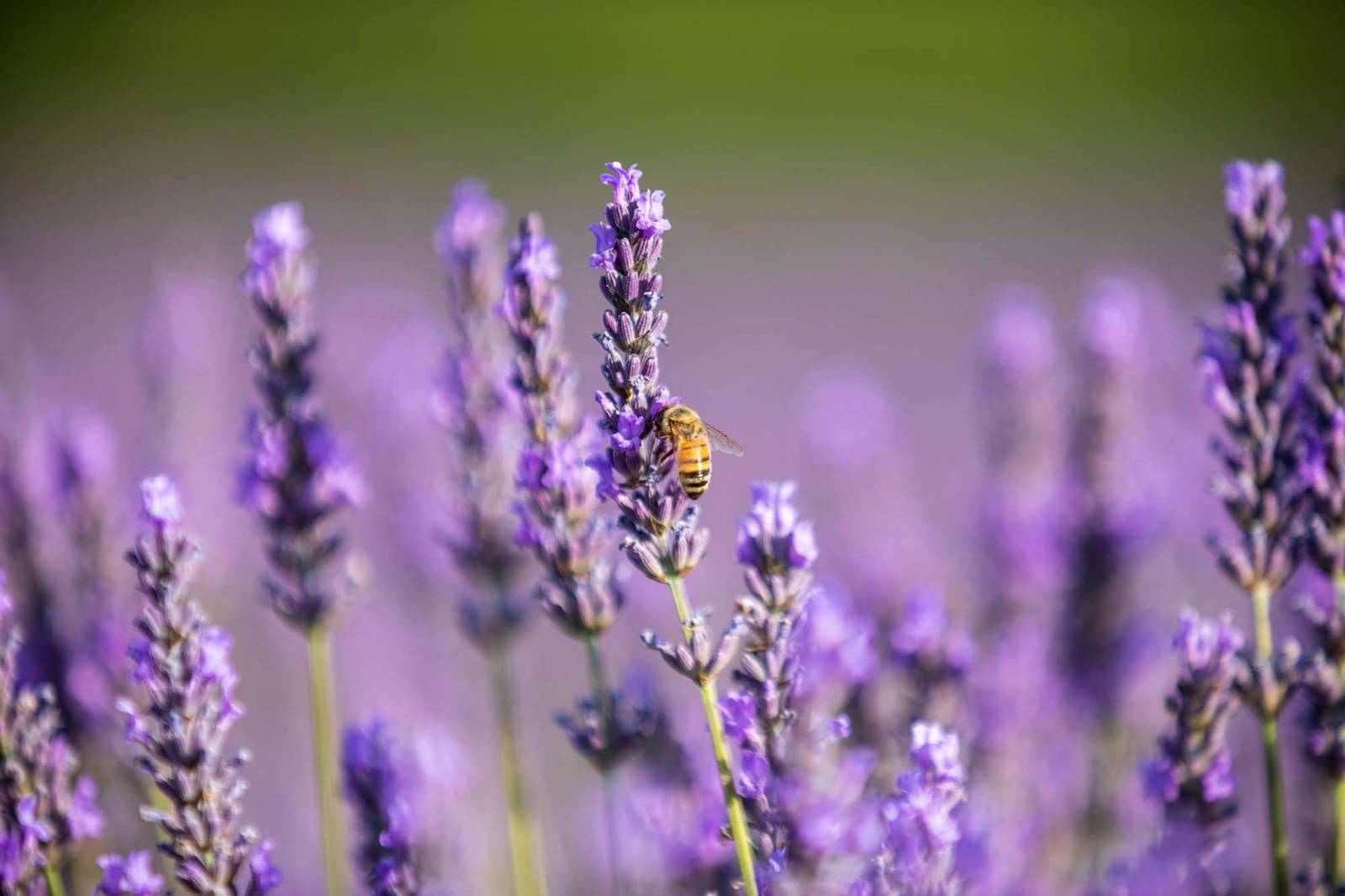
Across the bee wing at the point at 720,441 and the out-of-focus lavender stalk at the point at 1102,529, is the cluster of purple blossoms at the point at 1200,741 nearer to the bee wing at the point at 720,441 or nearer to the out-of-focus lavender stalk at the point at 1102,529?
the out-of-focus lavender stalk at the point at 1102,529

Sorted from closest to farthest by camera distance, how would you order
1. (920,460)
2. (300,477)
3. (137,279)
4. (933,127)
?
(300,477)
(920,460)
(137,279)
(933,127)

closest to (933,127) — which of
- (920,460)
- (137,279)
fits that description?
(920,460)

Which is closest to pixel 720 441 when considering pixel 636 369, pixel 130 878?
pixel 636 369

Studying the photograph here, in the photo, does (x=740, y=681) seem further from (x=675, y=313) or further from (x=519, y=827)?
(x=675, y=313)

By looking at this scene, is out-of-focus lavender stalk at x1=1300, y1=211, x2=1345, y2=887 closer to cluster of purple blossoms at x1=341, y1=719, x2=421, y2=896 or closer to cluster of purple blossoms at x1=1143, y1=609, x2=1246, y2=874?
cluster of purple blossoms at x1=1143, y1=609, x2=1246, y2=874

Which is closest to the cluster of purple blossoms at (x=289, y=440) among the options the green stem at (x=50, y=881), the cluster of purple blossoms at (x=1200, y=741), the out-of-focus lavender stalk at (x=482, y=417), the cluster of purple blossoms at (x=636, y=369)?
the out-of-focus lavender stalk at (x=482, y=417)

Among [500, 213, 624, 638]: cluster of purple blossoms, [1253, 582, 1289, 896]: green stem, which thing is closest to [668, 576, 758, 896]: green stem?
[500, 213, 624, 638]: cluster of purple blossoms

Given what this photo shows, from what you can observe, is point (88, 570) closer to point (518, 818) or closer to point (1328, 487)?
point (518, 818)
